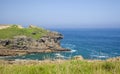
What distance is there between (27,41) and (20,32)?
1128 cm

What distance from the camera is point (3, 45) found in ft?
276

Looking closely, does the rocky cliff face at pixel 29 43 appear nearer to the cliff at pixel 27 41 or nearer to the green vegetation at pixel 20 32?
the cliff at pixel 27 41

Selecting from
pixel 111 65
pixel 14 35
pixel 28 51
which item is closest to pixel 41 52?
pixel 28 51

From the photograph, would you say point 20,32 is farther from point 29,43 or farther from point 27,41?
point 29,43

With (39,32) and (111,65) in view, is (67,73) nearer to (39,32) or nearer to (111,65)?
(111,65)

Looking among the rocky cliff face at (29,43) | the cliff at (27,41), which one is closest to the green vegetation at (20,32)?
the cliff at (27,41)

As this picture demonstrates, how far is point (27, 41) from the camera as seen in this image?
88000 mm

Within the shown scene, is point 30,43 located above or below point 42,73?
below

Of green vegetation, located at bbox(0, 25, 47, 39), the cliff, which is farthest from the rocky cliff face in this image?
green vegetation, located at bbox(0, 25, 47, 39)

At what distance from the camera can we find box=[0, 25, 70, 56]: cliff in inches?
3236

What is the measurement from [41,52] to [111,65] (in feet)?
→ 241

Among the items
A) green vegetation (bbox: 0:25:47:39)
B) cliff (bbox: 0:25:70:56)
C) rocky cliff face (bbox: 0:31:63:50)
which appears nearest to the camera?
cliff (bbox: 0:25:70:56)

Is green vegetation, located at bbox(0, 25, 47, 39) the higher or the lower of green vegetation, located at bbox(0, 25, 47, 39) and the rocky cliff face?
the higher

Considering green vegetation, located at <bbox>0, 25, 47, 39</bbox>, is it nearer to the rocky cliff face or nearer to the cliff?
the cliff
